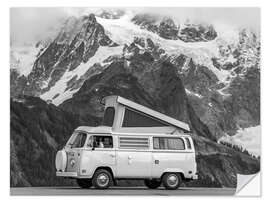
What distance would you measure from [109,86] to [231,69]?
A: 391 centimetres

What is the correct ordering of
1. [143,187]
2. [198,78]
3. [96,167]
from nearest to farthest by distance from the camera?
[96,167] < [143,187] < [198,78]

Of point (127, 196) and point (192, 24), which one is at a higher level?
point (192, 24)

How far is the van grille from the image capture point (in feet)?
58.5

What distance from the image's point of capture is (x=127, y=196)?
18.0m

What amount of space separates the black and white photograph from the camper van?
1331mm

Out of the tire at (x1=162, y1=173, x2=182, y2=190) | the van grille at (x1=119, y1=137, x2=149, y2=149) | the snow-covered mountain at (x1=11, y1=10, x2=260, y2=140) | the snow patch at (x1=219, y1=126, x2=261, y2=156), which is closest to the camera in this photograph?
the van grille at (x1=119, y1=137, x2=149, y2=149)

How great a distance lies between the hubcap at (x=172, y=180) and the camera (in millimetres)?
18031

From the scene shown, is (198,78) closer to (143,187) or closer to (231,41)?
(231,41)

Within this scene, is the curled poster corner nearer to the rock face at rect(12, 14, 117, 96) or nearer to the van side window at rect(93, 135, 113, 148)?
the van side window at rect(93, 135, 113, 148)

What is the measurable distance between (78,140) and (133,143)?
1443 mm

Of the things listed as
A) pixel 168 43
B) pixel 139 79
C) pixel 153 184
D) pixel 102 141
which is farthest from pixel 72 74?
pixel 153 184

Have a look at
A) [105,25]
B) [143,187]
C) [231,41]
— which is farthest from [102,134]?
[231,41]

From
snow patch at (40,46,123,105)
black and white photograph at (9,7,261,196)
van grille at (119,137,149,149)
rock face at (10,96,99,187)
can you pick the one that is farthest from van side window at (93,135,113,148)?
snow patch at (40,46,123,105)

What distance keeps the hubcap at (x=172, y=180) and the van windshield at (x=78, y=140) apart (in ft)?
8.17
